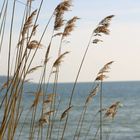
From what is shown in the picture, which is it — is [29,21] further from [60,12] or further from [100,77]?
[100,77]

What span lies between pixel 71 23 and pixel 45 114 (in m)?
0.82

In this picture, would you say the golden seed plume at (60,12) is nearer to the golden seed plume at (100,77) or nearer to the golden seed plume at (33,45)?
the golden seed plume at (33,45)

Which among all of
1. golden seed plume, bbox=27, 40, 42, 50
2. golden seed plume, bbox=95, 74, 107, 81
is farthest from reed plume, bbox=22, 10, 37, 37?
golden seed plume, bbox=95, 74, 107, 81

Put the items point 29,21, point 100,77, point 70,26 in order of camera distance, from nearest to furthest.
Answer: point 29,21 < point 70,26 < point 100,77

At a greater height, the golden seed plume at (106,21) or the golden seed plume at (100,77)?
the golden seed plume at (106,21)

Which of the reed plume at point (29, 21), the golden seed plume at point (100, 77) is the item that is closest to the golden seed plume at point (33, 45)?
the reed plume at point (29, 21)

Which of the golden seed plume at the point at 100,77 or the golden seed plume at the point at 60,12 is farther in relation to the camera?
the golden seed plume at the point at 100,77

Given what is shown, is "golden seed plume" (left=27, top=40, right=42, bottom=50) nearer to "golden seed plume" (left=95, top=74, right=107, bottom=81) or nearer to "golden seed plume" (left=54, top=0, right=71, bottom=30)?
"golden seed plume" (left=54, top=0, right=71, bottom=30)

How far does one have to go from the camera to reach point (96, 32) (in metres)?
4.11

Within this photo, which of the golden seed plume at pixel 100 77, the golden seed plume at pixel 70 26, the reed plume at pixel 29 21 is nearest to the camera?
the reed plume at pixel 29 21

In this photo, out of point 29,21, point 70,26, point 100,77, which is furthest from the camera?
point 100,77

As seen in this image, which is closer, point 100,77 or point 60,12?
point 60,12

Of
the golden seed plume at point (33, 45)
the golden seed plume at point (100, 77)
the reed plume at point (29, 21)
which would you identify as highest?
the reed plume at point (29, 21)

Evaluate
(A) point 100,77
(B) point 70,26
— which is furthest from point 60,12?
(A) point 100,77
